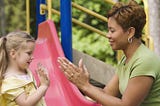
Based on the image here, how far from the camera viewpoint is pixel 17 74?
12.1 feet

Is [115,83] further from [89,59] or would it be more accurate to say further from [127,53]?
[89,59]

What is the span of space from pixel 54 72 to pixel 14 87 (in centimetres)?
116

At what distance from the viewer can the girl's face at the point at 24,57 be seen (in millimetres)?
→ 3662

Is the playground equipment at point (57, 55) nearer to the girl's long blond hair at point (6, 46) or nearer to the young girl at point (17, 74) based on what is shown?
the young girl at point (17, 74)

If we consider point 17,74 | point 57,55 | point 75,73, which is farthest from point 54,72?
point 75,73

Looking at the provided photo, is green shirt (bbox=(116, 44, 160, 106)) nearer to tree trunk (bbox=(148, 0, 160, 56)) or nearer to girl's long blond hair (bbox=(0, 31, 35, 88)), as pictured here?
girl's long blond hair (bbox=(0, 31, 35, 88))

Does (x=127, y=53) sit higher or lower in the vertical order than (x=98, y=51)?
higher

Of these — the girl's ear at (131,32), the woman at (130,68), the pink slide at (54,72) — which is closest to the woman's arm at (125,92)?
the woman at (130,68)

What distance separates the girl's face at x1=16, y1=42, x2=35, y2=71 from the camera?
3662mm

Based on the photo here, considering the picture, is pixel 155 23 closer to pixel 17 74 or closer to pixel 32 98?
pixel 17 74

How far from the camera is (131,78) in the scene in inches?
140

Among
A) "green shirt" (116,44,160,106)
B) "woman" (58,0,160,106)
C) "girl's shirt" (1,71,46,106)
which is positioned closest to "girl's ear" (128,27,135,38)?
"woman" (58,0,160,106)

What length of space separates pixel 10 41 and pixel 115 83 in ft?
2.59

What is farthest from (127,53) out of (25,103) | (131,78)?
(25,103)
